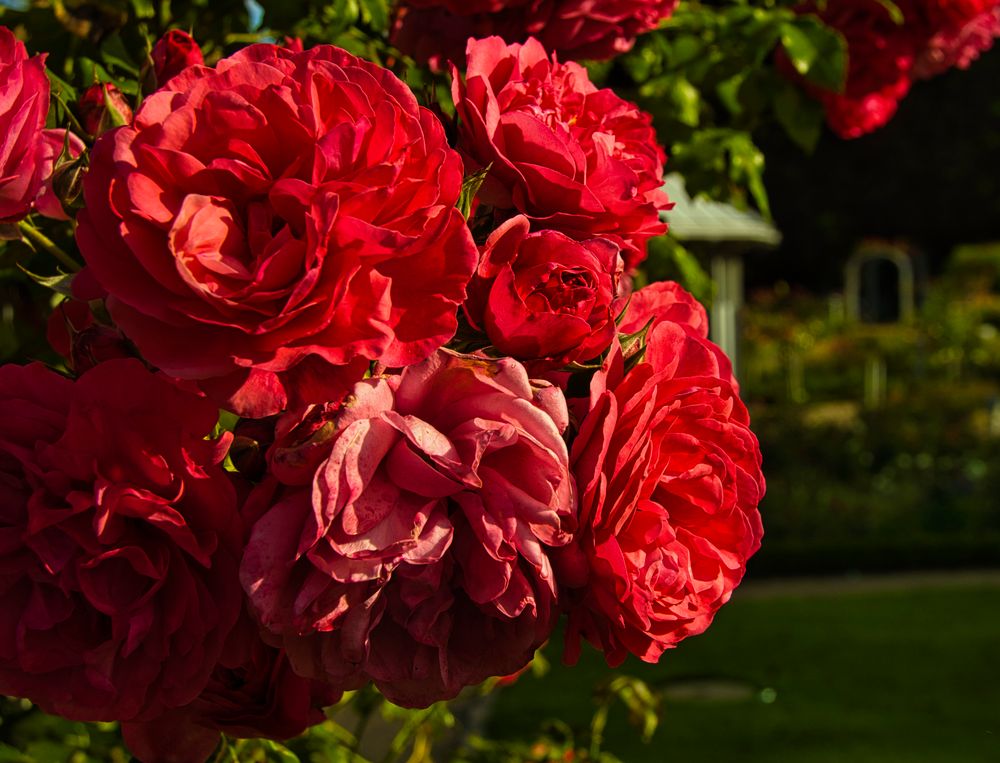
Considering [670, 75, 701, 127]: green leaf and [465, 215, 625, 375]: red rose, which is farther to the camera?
[670, 75, 701, 127]: green leaf

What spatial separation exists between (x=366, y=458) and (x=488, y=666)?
17 cm

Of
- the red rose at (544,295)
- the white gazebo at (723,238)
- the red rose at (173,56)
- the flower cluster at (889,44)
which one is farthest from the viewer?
the white gazebo at (723,238)

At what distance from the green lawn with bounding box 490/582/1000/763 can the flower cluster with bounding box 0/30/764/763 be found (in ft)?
14.9

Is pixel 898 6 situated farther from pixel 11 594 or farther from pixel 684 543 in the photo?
pixel 11 594

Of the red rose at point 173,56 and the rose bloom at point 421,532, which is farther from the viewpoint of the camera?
the red rose at point 173,56

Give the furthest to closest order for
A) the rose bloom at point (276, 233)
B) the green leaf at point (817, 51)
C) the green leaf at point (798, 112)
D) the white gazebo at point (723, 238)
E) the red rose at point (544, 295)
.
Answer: the white gazebo at point (723, 238), the green leaf at point (798, 112), the green leaf at point (817, 51), the red rose at point (544, 295), the rose bloom at point (276, 233)

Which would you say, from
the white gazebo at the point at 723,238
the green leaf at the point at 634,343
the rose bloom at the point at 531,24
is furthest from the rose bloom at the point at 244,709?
the white gazebo at the point at 723,238

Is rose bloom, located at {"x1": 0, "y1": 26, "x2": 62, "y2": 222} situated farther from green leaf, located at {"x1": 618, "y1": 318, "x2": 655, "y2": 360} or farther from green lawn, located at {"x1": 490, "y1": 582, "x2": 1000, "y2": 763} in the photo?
green lawn, located at {"x1": 490, "y1": 582, "x2": 1000, "y2": 763}

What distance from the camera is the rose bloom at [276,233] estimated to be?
2.40 ft

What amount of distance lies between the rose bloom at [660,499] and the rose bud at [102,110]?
40cm

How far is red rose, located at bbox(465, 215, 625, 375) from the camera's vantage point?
2.79ft

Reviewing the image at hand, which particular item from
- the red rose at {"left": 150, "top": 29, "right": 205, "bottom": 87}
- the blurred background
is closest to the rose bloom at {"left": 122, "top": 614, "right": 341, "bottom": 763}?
the red rose at {"left": 150, "top": 29, "right": 205, "bottom": 87}

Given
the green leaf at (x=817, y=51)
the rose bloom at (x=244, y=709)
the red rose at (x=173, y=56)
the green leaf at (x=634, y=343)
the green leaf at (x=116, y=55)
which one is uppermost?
the red rose at (x=173, y=56)

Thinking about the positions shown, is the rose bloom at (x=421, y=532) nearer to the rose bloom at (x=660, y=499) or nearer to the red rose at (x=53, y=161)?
the rose bloom at (x=660, y=499)
